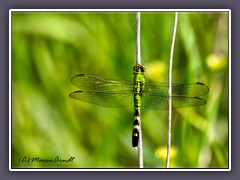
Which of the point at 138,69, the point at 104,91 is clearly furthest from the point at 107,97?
the point at 138,69

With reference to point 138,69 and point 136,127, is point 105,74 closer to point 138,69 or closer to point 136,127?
point 138,69

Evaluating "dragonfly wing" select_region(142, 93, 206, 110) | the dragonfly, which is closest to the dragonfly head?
the dragonfly

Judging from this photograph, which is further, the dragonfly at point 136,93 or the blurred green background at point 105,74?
the blurred green background at point 105,74

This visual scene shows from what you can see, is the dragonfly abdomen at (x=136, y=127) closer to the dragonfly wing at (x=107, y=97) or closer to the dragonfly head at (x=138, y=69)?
the dragonfly wing at (x=107, y=97)

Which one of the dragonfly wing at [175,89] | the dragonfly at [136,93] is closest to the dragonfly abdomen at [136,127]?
the dragonfly at [136,93]

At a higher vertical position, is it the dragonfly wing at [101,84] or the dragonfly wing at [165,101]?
the dragonfly wing at [101,84]

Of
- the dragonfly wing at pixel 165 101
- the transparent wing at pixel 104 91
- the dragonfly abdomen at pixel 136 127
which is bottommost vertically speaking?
the dragonfly abdomen at pixel 136 127
